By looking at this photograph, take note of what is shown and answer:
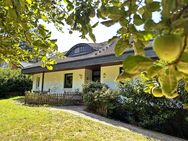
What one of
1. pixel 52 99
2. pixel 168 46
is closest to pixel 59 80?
pixel 52 99

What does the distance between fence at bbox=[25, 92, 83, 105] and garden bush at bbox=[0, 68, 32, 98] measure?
1233 cm

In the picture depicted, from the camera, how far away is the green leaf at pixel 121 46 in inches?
46.0

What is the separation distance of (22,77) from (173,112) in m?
26.2

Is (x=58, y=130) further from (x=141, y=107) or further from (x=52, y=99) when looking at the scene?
(x=52, y=99)

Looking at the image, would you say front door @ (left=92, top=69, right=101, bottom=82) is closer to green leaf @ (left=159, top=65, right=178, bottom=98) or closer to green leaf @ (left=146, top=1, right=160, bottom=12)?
green leaf @ (left=146, top=1, right=160, bottom=12)

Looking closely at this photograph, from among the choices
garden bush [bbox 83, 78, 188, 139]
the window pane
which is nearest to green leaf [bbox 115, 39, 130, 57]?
garden bush [bbox 83, 78, 188, 139]

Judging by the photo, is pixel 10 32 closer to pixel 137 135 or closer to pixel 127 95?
pixel 137 135

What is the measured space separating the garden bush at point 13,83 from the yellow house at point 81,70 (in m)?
2.57

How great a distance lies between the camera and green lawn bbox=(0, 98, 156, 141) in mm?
10539

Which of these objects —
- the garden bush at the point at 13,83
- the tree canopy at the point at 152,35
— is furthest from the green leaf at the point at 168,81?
the garden bush at the point at 13,83

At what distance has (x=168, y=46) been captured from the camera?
0.60 metres

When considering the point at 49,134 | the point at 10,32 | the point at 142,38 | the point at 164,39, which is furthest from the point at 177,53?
the point at 49,134

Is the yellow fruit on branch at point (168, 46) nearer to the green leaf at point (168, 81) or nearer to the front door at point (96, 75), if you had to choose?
the green leaf at point (168, 81)

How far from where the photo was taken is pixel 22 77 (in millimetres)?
36406
